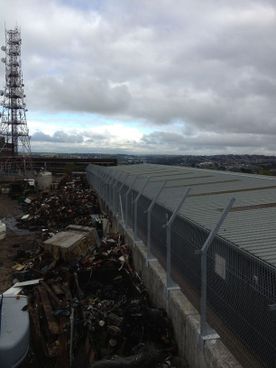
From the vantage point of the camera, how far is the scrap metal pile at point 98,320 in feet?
26.0

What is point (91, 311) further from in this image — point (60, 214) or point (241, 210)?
point (60, 214)

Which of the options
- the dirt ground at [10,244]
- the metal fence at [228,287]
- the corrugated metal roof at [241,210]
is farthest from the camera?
the dirt ground at [10,244]

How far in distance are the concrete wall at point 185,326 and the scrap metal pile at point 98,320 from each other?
0.86 ft

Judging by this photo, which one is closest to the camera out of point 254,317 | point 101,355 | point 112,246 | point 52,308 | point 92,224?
point 254,317

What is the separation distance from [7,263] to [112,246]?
14.2ft

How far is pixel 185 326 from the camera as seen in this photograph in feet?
23.5

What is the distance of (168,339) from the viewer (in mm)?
7938

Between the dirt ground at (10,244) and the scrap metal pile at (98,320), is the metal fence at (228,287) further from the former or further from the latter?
the dirt ground at (10,244)

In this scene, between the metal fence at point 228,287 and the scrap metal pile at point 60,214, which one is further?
the scrap metal pile at point 60,214

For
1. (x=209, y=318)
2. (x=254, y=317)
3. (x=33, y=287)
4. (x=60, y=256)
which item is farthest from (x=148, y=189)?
(x=254, y=317)

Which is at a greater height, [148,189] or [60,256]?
[148,189]

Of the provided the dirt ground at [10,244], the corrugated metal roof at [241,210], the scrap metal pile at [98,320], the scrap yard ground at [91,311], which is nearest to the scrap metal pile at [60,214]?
the dirt ground at [10,244]

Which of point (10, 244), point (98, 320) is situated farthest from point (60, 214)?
point (98, 320)

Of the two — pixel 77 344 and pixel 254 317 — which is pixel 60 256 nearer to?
pixel 77 344
